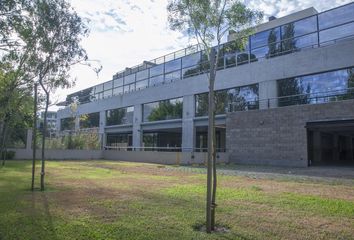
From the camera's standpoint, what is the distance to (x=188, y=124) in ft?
108

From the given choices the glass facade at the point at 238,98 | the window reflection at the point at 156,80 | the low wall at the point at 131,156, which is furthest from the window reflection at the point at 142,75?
the glass facade at the point at 238,98

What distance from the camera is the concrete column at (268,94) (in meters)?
26.1

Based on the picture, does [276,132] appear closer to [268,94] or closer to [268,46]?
[268,94]

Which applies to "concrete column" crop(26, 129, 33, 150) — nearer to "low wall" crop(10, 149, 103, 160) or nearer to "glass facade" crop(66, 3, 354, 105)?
"low wall" crop(10, 149, 103, 160)

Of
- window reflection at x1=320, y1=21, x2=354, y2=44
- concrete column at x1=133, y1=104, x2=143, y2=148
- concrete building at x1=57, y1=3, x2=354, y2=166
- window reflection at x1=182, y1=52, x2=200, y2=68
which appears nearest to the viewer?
concrete building at x1=57, y1=3, x2=354, y2=166

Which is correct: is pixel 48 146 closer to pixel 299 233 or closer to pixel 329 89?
pixel 329 89

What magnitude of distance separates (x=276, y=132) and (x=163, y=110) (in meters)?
15.2

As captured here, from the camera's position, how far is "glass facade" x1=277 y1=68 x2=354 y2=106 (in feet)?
72.6

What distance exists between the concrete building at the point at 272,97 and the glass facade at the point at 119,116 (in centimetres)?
208

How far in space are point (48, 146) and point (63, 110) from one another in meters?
26.5

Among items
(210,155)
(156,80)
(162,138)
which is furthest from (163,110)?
(210,155)

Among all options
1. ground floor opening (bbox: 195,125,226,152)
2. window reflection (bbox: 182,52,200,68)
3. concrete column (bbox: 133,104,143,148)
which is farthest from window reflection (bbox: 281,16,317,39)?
concrete column (bbox: 133,104,143,148)

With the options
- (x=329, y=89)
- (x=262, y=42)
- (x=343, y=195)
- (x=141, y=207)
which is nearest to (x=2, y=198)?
(x=141, y=207)

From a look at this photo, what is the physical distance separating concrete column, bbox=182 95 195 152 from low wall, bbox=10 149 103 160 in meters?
8.59
